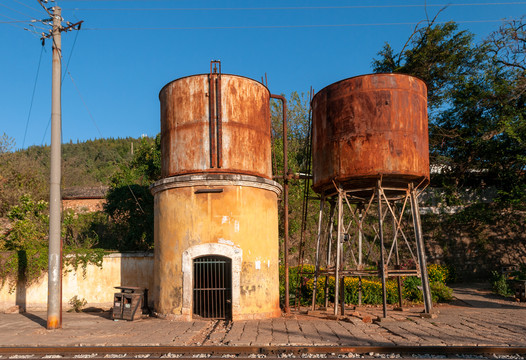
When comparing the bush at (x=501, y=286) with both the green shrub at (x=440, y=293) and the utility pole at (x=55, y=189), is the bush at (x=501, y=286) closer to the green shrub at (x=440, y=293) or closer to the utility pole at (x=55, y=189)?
the green shrub at (x=440, y=293)

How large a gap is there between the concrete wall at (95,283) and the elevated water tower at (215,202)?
267 centimetres

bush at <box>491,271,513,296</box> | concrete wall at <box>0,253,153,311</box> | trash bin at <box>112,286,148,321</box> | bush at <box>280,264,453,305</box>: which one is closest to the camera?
trash bin at <box>112,286,148,321</box>

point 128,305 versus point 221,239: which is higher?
point 221,239

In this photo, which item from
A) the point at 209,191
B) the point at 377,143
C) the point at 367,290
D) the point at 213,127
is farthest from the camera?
the point at 367,290

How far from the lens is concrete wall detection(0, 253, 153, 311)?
51.6 ft

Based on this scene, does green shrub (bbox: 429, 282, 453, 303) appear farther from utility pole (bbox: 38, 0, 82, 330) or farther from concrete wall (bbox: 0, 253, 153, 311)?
utility pole (bbox: 38, 0, 82, 330)

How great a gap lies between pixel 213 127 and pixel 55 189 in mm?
4770

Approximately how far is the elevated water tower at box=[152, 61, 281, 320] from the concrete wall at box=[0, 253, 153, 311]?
8.77 feet

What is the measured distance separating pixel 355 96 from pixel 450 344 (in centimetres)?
728

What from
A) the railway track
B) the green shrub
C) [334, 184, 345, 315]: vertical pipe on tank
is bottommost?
the green shrub

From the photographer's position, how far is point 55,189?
38.2 ft

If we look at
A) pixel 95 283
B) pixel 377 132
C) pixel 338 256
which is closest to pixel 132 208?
pixel 95 283

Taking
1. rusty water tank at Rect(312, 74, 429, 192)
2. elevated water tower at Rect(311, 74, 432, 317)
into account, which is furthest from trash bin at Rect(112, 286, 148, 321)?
rusty water tank at Rect(312, 74, 429, 192)

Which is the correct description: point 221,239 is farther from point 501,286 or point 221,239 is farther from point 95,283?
point 501,286
